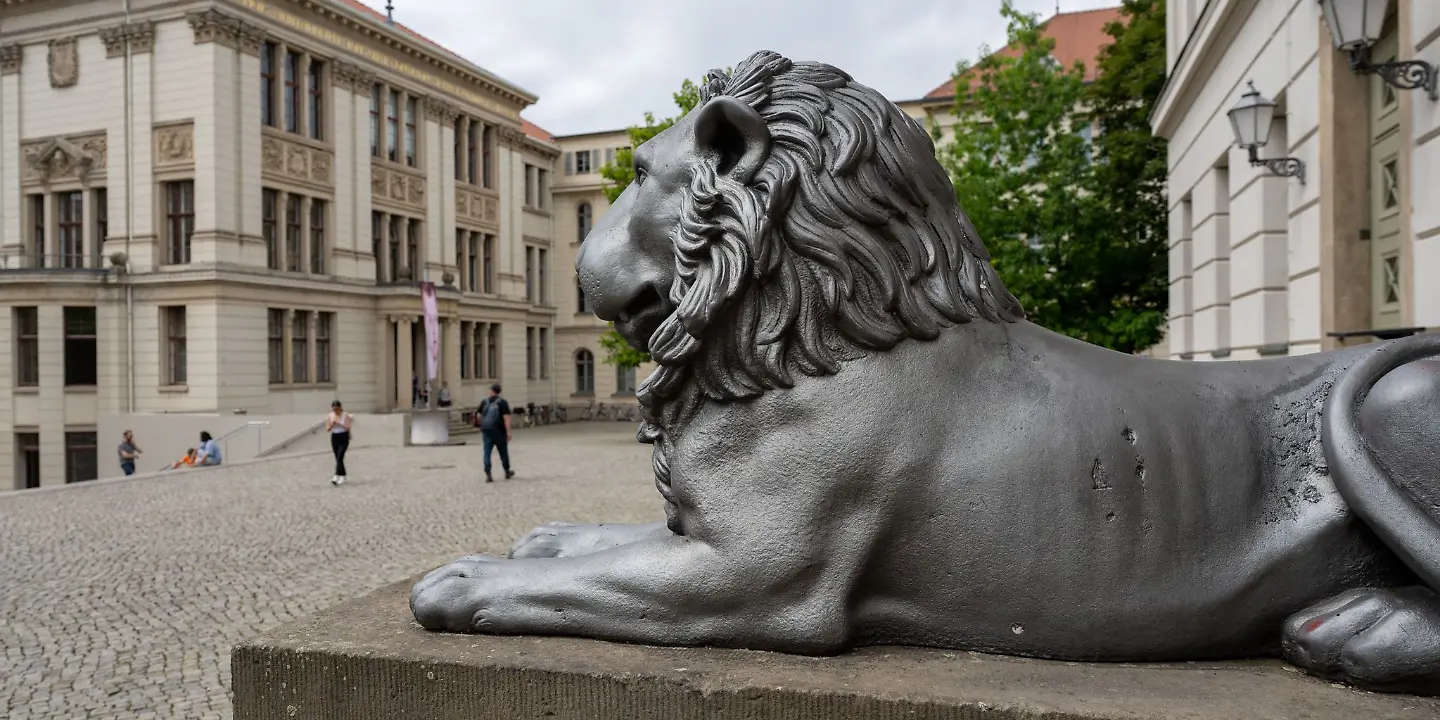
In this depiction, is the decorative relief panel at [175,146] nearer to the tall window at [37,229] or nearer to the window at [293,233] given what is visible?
the window at [293,233]

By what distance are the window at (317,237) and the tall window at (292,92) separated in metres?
2.44

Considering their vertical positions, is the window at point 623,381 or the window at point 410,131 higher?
the window at point 410,131

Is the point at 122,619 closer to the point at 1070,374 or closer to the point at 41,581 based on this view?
the point at 41,581

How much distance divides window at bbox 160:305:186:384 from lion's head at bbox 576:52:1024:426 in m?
29.2

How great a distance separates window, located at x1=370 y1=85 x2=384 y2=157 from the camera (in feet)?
108

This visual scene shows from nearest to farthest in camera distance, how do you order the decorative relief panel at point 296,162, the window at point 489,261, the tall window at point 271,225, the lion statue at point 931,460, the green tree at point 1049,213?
the lion statue at point 931,460 → the green tree at point 1049,213 → the decorative relief panel at point 296,162 → the tall window at point 271,225 → the window at point 489,261

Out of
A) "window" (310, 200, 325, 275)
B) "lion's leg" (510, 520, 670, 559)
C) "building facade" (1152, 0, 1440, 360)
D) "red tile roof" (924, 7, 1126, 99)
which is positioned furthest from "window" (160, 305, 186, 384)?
"red tile roof" (924, 7, 1126, 99)

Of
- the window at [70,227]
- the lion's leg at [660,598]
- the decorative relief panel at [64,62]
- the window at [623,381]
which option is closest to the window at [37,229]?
the window at [70,227]

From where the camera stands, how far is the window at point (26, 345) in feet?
89.5

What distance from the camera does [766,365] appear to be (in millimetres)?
2039

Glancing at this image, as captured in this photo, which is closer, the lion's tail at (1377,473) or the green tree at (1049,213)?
the lion's tail at (1377,473)

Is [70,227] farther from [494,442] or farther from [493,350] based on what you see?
[494,442]

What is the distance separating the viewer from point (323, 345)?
30562 millimetres

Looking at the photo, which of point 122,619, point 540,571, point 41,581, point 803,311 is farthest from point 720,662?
point 41,581
